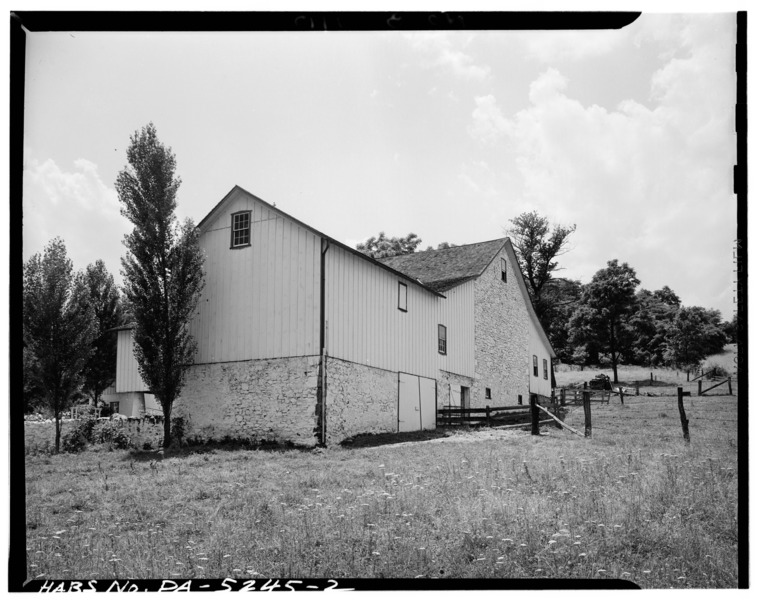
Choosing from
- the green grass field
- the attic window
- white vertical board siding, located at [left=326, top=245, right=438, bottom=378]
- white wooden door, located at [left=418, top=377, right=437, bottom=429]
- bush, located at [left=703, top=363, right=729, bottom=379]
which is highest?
the attic window

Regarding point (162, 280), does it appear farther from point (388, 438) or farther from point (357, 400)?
point (388, 438)

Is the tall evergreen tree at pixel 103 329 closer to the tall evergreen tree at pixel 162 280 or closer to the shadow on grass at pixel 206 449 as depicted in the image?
the tall evergreen tree at pixel 162 280

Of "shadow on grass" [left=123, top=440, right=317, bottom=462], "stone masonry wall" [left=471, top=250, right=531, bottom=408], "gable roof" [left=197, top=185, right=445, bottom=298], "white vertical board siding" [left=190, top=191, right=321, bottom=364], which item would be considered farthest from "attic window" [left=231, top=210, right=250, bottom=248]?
"stone masonry wall" [left=471, top=250, right=531, bottom=408]

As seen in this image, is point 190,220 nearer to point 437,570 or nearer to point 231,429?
point 231,429

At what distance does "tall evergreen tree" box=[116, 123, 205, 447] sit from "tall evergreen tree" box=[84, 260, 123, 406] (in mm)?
1950

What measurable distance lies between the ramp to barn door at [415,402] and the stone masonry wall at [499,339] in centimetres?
335

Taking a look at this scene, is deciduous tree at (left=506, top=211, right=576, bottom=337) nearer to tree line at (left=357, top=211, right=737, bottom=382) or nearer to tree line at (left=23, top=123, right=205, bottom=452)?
tree line at (left=357, top=211, right=737, bottom=382)

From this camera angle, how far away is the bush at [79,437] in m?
18.3

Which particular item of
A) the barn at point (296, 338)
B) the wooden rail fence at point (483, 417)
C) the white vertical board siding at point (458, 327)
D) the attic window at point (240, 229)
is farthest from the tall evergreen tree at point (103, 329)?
the wooden rail fence at point (483, 417)

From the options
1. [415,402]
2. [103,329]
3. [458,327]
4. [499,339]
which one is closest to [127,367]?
[103,329]

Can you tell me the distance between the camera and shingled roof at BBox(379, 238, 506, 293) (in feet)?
84.3

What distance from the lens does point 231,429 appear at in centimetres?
1789

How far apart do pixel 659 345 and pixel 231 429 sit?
26252 millimetres

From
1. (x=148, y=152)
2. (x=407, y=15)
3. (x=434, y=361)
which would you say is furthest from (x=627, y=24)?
(x=434, y=361)
